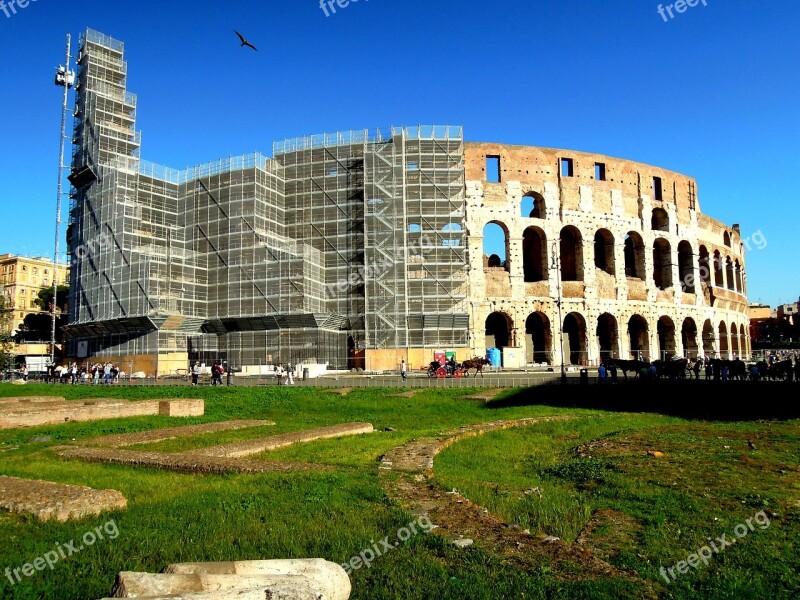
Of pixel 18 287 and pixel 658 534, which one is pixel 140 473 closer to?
pixel 658 534

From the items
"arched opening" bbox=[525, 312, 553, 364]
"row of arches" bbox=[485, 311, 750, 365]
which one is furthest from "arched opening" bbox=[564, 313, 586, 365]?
"arched opening" bbox=[525, 312, 553, 364]

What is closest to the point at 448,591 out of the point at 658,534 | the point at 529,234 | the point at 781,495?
the point at 658,534

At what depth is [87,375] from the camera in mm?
30984

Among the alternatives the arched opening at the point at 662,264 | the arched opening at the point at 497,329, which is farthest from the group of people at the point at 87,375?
the arched opening at the point at 662,264

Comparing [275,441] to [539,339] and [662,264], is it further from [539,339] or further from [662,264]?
[662,264]

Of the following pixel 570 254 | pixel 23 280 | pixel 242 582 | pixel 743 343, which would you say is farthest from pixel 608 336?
pixel 23 280

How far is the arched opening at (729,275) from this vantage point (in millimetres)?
49188

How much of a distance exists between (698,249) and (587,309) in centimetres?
1380

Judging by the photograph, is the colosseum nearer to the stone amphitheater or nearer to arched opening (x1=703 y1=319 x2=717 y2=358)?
the stone amphitheater

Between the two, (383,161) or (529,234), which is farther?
(529,234)

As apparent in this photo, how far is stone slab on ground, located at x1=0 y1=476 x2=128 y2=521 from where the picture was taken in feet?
15.3

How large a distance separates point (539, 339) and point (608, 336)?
16.7 feet

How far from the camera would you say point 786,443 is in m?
9.00

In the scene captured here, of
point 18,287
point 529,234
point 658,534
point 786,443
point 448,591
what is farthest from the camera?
→ point 18,287
